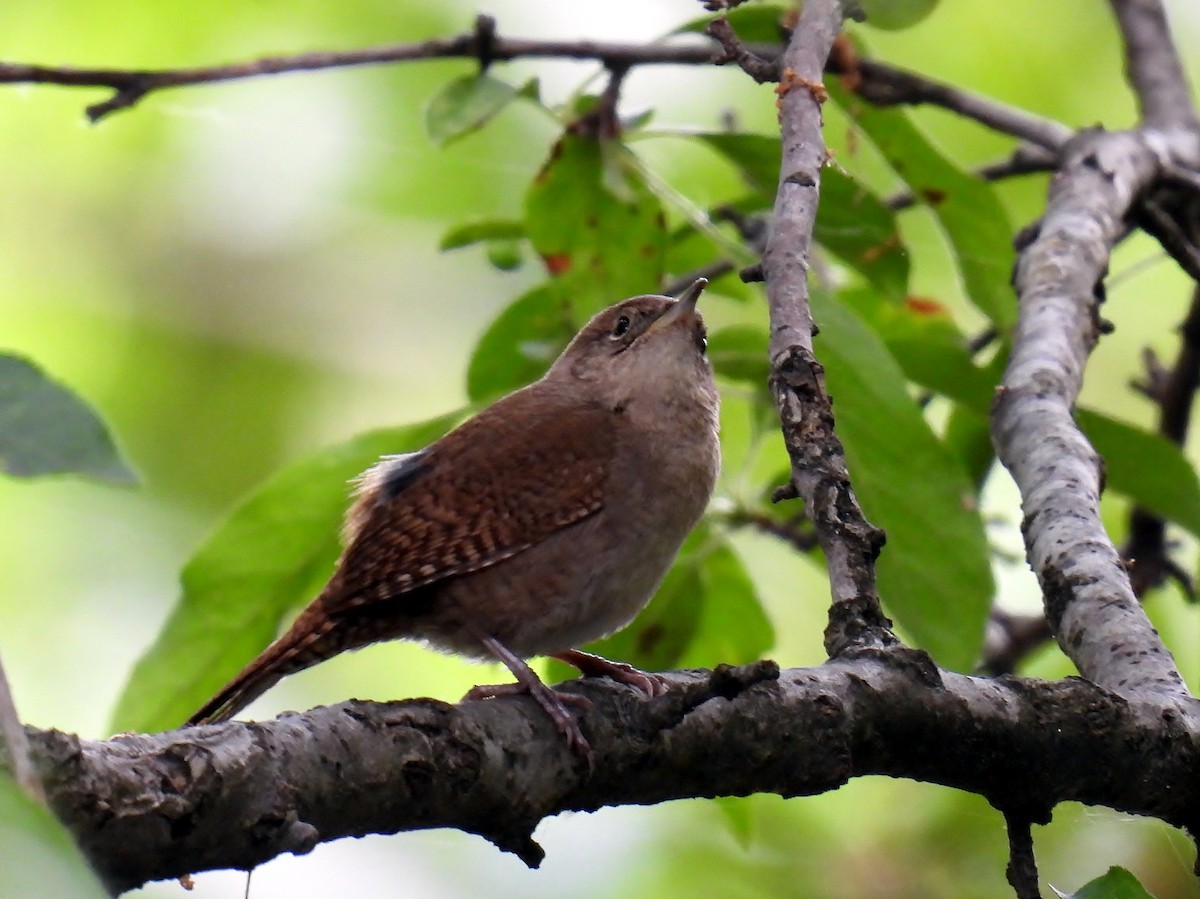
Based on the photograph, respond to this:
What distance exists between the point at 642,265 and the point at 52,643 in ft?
9.71

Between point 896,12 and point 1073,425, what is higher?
point 896,12

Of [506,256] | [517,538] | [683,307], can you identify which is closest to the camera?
[517,538]

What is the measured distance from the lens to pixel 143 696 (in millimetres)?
3146

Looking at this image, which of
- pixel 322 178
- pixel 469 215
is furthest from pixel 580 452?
pixel 322 178

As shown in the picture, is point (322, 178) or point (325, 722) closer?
point (325, 722)

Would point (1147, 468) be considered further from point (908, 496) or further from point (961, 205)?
point (961, 205)

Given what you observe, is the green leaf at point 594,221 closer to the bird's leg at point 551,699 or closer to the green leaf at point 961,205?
the green leaf at point 961,205

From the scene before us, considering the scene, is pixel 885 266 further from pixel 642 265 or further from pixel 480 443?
pixel 480 443

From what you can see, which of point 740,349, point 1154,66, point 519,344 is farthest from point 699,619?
point 1154,66

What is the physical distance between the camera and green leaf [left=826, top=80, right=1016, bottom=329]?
11.3 feet

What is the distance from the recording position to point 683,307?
3436 mm

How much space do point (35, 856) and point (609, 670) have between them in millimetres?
2257

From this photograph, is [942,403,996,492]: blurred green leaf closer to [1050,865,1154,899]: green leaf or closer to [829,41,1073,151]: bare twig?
[829,41,1073,151]: bare twig

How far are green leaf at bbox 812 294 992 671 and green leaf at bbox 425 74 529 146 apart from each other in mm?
820
